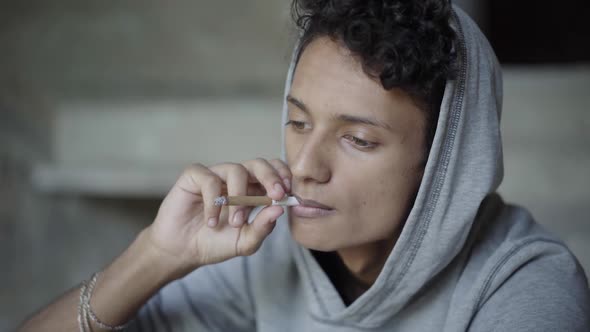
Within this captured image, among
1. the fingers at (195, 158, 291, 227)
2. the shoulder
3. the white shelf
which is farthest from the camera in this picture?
the white shelf

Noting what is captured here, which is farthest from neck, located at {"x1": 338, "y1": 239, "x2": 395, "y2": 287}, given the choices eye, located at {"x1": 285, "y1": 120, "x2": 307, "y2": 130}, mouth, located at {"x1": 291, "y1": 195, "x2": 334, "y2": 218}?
eye, located at {"x1": 285, "y1": 120, "x2": 307, "y2": 130}

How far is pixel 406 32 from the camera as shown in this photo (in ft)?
4.04

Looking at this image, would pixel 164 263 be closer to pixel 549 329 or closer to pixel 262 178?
pixel 262 178

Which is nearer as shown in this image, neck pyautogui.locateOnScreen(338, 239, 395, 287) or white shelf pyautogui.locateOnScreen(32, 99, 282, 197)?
neck pyautogui.locateOnScreen(338, 239, 395, 287)

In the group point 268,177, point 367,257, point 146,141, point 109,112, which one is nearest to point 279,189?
point 268,177

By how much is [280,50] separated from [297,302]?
2194 millimetres

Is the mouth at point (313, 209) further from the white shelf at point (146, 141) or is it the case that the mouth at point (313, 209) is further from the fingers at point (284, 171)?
the white shelf at point (146, 141)

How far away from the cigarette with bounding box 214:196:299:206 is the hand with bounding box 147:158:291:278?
19 millimetres

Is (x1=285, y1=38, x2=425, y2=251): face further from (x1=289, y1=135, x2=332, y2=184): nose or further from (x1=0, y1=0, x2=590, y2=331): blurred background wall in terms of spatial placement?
(x1=0, y1=0, x2=590, y2=331): blurred background wall

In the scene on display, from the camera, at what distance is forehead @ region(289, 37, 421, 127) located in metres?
1.25

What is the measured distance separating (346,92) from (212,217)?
385 millimetres

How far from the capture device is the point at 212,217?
1321mm

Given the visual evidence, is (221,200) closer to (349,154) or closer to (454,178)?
(349,154)

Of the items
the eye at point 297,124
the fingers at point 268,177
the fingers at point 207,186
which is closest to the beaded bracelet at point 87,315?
the fingers at point 207,186
